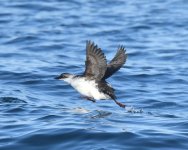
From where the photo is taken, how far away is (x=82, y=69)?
17.1m

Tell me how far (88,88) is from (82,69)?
17.1ft

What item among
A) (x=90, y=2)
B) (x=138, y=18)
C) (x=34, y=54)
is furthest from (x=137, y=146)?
(x=90, y=2)

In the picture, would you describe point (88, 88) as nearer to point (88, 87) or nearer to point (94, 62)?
point (88, 87)

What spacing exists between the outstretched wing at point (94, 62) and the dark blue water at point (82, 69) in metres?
0.71

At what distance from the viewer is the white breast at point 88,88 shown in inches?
467

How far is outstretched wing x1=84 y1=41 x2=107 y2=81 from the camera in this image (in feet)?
37.7

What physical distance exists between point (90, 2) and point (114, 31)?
460 cm

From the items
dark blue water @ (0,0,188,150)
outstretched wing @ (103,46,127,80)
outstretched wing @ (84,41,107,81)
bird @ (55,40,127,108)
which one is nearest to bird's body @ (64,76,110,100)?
bird @ (55,40,127,108)

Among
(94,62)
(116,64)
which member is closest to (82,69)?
(116,64)

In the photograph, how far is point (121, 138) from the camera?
999 cm

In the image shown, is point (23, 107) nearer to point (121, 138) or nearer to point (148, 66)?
point (121, 138)

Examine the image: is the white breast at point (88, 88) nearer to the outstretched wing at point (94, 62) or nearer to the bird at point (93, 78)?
Result: the bird at point (93, 78)

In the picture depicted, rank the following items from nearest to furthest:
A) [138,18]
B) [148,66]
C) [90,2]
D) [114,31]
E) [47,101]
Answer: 1. [47,101]
2. [148,66]
3. [114,31]
4. [138,18]
5. [90,2]

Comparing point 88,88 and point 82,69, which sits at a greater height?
point 88,88
